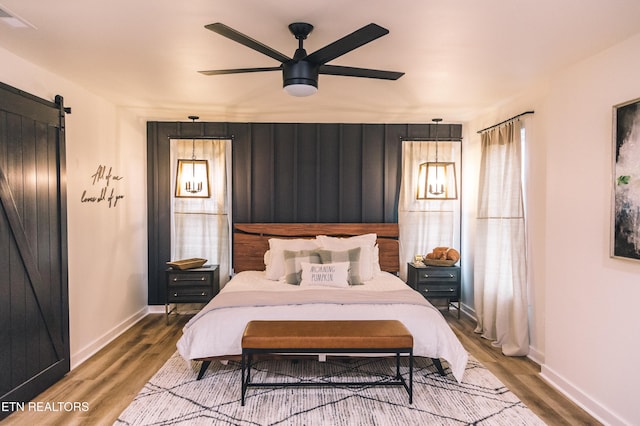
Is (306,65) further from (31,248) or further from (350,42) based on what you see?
(31,248)

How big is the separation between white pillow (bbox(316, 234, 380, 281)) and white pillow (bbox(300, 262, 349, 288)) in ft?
0.96

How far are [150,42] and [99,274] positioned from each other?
98.0 inches

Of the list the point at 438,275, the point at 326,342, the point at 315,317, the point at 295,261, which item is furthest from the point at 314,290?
the point at 438,275

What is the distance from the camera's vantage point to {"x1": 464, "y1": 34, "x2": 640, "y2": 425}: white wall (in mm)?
2457

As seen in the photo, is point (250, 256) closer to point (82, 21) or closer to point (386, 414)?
point (386, 414)

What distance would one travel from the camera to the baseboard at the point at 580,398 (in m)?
2.52

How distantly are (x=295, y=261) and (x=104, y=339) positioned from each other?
212 centimetres

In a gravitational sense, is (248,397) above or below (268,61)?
below

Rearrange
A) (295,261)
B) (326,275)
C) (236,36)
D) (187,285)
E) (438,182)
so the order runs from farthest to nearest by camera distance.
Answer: (438,182) → (187,285) → (295,261) → (326,275) → (236,36)

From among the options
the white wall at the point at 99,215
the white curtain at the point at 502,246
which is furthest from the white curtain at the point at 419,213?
the white wall at the point at 99,215

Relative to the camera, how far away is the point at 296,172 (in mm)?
5055

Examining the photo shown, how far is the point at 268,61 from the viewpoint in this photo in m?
2.96

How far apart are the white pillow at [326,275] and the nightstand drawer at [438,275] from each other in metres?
1.13

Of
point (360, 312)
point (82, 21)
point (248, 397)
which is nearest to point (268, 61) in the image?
point (82, 21)
